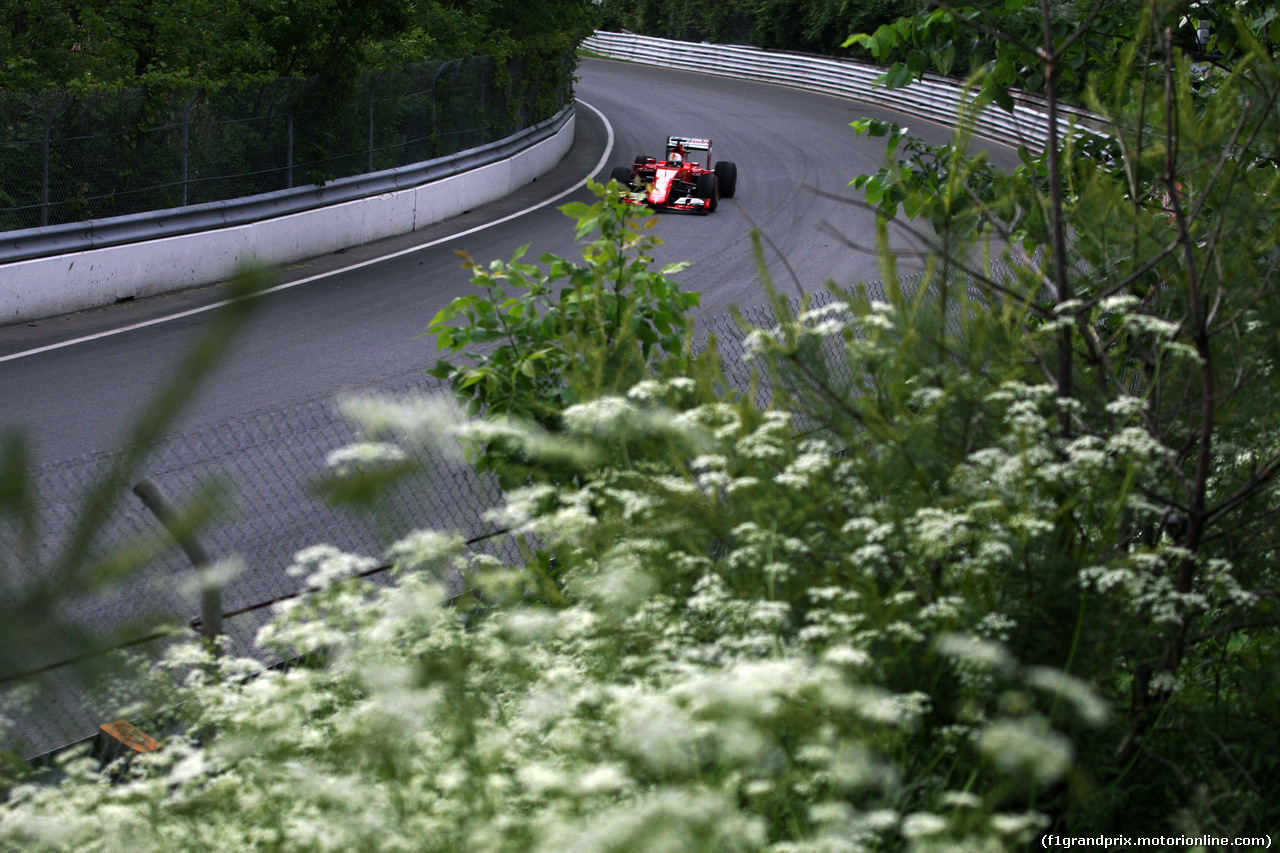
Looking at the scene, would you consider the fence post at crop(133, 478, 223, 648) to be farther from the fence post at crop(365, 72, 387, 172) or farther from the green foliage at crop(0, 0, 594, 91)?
the fence post at crop(365, 72, 387, 172)

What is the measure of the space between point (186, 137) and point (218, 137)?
60 cm

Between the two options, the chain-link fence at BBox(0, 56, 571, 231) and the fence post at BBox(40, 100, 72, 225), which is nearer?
the fence post at BBox(40, 100, 72, 225)

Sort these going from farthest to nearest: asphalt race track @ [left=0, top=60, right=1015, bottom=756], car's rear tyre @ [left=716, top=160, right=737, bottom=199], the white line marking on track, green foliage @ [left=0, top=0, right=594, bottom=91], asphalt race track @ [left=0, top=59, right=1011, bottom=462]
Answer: car's rear tyre @ [left=716, top=160, right=737, bottom=199], green foliage @ [left=0, top=0, right=594, bottom=91], the white line marking on track, asphalt race track @ [left=0, top=59, right=1011, bottom=462], asphalt race track @ [left=0, top=60, right=1015, bottom=756]

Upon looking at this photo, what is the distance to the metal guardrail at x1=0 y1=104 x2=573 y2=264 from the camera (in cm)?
1212

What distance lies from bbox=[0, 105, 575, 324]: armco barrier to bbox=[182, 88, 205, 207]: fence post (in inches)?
13.7

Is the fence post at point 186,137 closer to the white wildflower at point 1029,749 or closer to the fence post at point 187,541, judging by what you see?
the fence post at point 187,541

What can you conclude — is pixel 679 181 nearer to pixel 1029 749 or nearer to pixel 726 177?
pixel 726 177

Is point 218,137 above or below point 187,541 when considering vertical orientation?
below

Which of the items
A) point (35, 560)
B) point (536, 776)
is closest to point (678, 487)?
point (536, 776)

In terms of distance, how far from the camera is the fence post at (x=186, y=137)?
13484mm

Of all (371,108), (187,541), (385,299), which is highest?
Answer: (187,541)

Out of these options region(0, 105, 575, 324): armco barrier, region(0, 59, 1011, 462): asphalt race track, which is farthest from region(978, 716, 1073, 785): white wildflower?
region(0, 105, 575, 324): armco barrier

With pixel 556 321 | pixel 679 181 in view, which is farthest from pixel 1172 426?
pixel 679 181

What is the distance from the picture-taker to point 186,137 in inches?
540
